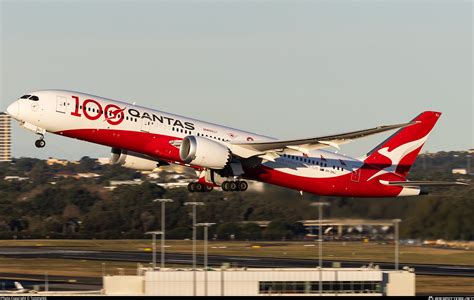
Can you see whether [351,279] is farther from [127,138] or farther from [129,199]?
[129,199]

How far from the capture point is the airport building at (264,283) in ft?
185

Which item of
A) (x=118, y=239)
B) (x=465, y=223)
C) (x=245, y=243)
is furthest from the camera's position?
(x=118, y=239)

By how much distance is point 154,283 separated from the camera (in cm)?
5678

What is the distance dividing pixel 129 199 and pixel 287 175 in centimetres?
5038

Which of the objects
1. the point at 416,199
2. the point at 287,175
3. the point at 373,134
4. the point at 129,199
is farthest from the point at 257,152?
the point at 129,199

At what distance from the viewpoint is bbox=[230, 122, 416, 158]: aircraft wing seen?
56.1 metres

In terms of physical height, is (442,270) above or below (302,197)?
below

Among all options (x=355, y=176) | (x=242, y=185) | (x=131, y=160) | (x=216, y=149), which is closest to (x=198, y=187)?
(x=242, y=185)

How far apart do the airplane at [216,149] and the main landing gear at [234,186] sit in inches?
2.5

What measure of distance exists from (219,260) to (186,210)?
2347 cm

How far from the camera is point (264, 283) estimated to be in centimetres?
5675

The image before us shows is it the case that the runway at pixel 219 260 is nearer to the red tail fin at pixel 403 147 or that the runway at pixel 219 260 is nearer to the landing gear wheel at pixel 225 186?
the red tail fin at pixel 403 147

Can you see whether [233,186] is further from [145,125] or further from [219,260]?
[219,260]

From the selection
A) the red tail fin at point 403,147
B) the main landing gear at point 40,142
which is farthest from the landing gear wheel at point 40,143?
the red tail fin at point 403,147
